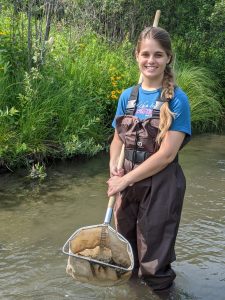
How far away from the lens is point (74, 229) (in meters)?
4.82

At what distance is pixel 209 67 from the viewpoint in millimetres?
11766

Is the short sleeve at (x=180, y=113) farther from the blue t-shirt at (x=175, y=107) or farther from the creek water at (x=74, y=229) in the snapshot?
the creek water at (x=74, y=229)

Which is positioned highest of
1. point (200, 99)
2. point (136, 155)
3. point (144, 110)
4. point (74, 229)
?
point (144, 110)

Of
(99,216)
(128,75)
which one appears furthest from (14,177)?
(128,75)

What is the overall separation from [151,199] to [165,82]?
77 cm

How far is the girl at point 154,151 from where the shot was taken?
2.97 meters

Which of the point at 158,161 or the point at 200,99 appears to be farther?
the point at 200,99

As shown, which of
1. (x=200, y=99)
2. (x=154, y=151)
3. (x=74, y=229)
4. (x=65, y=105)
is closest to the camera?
(x=154, y=151)

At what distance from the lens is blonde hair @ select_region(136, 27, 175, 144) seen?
115 inches

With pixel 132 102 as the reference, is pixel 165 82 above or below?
above

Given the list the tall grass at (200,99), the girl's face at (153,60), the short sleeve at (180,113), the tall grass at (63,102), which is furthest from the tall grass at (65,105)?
the short sleeve at (180,113)

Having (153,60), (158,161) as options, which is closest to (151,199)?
(158,161)

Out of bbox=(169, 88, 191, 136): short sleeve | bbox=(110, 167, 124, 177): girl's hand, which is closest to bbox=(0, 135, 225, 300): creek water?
bbox=(110, 167, 124, 177): girl's hand

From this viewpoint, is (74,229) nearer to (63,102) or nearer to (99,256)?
(99,256)
